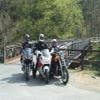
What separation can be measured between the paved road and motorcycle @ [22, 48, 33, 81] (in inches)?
11.3

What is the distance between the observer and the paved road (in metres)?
9.28

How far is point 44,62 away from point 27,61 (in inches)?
31.8

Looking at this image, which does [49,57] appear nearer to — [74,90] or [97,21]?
[74,90]

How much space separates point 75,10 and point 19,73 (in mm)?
28516

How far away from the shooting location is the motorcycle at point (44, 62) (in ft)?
35.9

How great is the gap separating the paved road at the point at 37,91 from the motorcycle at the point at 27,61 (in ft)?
0.94

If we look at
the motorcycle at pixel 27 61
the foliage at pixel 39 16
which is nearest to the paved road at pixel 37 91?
the motorcycle at pixel 27 61

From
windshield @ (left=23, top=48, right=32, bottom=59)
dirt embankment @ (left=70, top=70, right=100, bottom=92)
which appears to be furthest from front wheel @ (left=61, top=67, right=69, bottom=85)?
windshield @ (left=23, top=48, right=32, bottom=59)

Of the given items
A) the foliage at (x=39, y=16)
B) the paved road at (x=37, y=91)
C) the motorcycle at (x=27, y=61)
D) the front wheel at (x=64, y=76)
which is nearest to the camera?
the paved road at (x=37, y=91)

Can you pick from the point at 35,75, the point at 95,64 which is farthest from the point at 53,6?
the point at 35,75

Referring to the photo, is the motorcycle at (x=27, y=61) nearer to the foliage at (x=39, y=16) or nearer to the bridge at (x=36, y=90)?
the bridge at (x=36, y=90)

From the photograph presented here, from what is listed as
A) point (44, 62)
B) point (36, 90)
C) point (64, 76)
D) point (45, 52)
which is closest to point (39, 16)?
point (45, 52)

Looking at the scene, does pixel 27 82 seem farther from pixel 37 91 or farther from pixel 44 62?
pixel 37 91

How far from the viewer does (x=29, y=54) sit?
11.7 m
